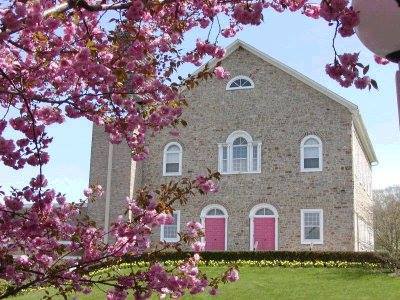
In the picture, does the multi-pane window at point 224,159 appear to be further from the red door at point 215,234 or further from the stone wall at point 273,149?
the red door at point 215,234

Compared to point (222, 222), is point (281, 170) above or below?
above

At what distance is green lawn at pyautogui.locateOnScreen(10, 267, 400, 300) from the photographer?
1525 centimetres

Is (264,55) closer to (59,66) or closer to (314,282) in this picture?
(314,282)

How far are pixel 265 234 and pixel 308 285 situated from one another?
7.72 meters

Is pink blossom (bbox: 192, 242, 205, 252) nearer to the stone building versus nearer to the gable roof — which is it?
the gable roof

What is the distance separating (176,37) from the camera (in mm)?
6852

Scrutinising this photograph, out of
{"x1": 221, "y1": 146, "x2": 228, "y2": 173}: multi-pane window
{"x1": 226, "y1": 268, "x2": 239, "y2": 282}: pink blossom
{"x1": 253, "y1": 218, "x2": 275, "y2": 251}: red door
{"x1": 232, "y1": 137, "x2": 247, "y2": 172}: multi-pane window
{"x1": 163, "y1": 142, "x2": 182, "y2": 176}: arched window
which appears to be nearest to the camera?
{"x1": 226, "y1": 268, "x2": 239, "y2": 282}: pink blossom

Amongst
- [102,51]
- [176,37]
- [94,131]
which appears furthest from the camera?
[94,131]

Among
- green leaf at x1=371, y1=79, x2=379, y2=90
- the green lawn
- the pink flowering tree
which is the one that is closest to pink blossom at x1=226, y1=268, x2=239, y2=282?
the pink flowering tree

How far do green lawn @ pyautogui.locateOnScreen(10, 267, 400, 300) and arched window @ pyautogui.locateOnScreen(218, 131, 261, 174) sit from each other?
6.25 m

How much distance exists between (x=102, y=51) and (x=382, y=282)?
563 inches

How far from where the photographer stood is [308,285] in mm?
16922

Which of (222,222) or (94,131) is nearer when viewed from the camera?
(222,222)

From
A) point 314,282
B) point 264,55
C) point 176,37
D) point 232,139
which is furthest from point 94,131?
point 176,37
